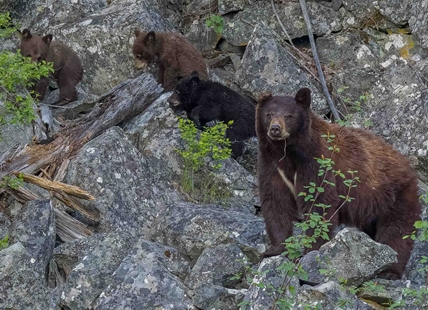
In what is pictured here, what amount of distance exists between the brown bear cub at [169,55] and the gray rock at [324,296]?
6.83 m

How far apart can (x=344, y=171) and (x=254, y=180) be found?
2.67 meters

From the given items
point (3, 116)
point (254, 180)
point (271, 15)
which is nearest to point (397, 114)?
point (254, 180)

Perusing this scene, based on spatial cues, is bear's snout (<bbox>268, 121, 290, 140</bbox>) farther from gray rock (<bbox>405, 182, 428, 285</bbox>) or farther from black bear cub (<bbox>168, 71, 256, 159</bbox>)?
black bear cub (<bbox>168, 71, 256, 159</bbox>)

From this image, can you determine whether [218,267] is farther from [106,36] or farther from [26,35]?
[26,35]

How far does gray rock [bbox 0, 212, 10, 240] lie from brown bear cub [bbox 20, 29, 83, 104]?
373 cm

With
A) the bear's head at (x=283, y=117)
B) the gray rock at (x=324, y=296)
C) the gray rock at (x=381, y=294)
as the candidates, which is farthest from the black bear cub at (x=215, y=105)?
the gray rock at (x=324, y=296)

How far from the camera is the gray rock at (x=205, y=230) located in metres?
10.1

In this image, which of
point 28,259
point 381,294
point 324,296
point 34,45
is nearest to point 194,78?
point 34,45

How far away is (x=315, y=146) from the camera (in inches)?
396

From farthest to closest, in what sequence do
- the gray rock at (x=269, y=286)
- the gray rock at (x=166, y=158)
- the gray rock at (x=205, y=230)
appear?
the gray rock at (x=166, y=158)
the gray rock at (x=205, y=230)
the gray rock at (x=269, y=286)

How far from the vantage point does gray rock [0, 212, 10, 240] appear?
1041 cm

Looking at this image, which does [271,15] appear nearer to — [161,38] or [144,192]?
[161,38]

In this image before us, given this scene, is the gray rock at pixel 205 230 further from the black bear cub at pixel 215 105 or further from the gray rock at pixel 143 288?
the black bear cub at pixel 215 105

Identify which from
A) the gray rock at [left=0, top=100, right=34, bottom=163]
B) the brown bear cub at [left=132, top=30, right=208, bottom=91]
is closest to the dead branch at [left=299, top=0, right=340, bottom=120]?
the brown bear cub at [left=132, top=30, right=208, bottom=91]
